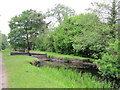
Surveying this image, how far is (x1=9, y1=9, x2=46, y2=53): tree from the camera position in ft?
129

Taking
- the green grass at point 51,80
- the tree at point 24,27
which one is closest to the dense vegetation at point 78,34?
the tree at point 24,27

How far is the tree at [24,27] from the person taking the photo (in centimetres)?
3925

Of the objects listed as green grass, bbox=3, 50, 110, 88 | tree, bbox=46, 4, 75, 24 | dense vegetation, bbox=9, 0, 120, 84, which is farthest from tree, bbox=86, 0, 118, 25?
tree, bbox=46, 4, 75, 24

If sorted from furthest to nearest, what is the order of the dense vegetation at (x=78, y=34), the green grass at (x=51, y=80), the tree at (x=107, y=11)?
the tree at (x=107, y=11)
the dense vegetation at (x=78, y=34)
the green grass at (x=51, y=80)

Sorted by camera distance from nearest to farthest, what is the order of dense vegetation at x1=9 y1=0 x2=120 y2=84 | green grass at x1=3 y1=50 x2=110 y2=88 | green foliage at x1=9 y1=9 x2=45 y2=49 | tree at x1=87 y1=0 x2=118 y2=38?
green grass at x1=3 y1=50 x2=110 y2=88, dense vegetation at x1=9 y1=0 x2=120 y2=84, tree at x1=87 y1=0 x2=118 y2=38, green foliage at x1=9 y1=9 x2=45 y2=49

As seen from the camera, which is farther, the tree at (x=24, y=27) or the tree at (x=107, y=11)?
the tree at (x=24, y=27)

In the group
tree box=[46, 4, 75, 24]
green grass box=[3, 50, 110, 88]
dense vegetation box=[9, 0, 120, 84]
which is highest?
tree box=[46, 4, 75, 24]

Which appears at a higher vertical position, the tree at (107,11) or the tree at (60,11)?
the tree at (60,11)

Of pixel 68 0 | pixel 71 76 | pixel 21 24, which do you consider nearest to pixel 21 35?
pixel 21 24

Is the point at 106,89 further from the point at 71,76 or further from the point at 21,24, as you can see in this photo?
the point at 21,24

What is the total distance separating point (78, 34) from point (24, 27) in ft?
68.0

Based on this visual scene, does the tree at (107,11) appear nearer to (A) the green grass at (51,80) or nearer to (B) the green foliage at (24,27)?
(A) the green grass at (51,80)

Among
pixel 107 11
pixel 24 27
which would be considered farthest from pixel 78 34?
pixel 24 27

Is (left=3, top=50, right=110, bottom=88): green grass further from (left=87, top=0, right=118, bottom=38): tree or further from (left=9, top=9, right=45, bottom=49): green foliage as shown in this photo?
(left=9, top=9, right=45, bottom=49): green foliage
